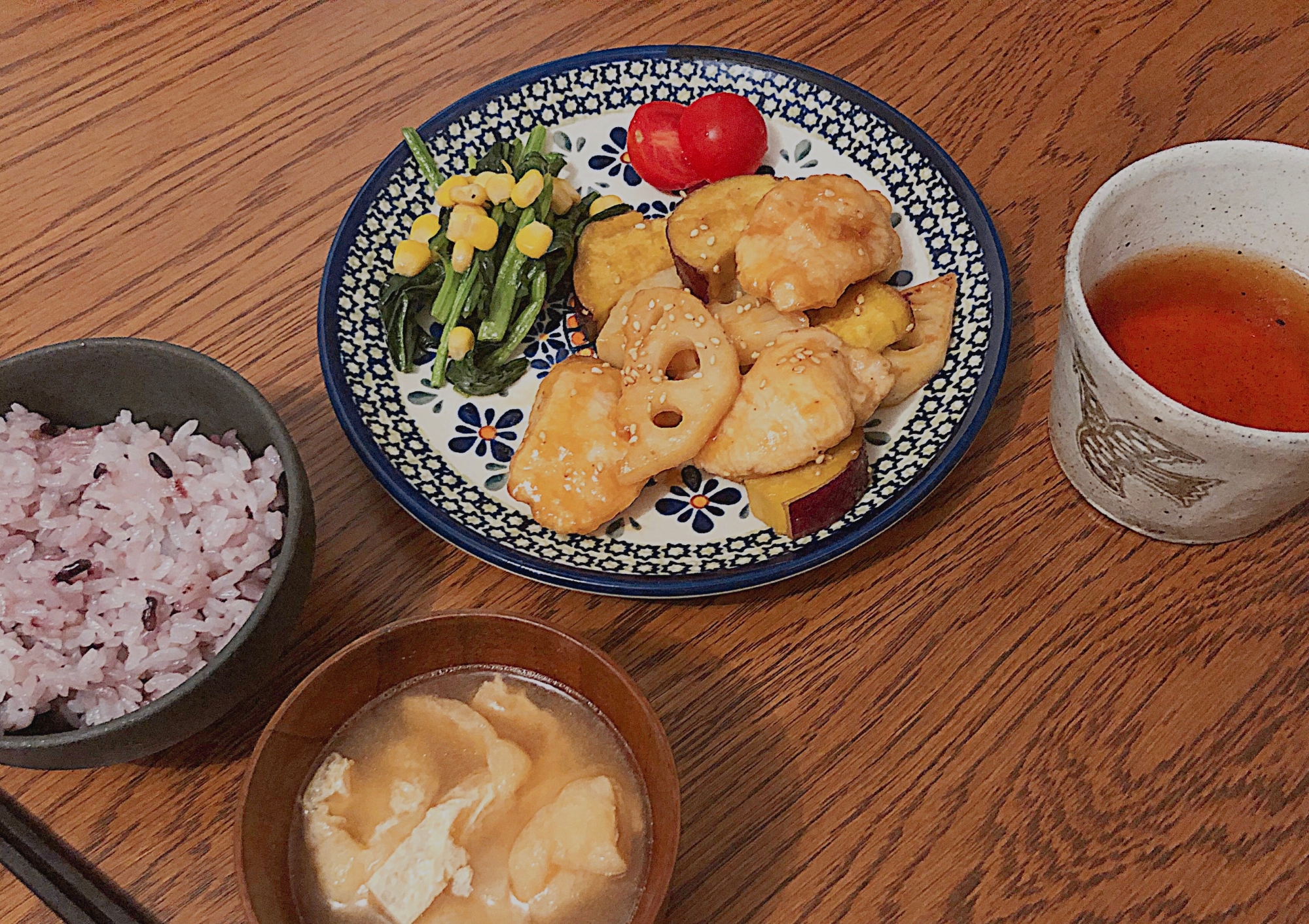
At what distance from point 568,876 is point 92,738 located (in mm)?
614

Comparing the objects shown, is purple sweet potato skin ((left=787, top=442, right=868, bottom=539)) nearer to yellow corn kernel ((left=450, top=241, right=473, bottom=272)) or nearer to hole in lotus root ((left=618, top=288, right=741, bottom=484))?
hole in lotus root ((left=618, top=288, right=741, bottom=484))

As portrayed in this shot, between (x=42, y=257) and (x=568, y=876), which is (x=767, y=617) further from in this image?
(x=42, y=257)

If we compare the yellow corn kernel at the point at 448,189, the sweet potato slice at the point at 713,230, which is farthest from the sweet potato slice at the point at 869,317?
the yellow corn kernel at the point at 448,189

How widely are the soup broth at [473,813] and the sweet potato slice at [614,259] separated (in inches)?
31.0

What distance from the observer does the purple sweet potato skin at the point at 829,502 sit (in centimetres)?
159

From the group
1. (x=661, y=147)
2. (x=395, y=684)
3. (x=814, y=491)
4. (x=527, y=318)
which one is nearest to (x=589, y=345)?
(x=527, y=318)

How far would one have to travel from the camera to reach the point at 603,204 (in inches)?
84.0

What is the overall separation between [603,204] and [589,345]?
34 cm

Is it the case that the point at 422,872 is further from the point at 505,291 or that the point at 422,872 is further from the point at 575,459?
the point at 505,291

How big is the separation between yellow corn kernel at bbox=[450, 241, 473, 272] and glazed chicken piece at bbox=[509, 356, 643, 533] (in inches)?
15.9

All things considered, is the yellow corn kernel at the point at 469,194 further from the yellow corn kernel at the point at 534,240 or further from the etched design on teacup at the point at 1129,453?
the etched design on teacup at the point at 1129,453

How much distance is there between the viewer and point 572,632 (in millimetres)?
1363

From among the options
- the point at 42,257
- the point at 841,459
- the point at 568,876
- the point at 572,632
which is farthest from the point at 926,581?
the point at 42,257

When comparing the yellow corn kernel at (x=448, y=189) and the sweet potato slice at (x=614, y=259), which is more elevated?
the yellow corn kernel at (x=448, y=189)
